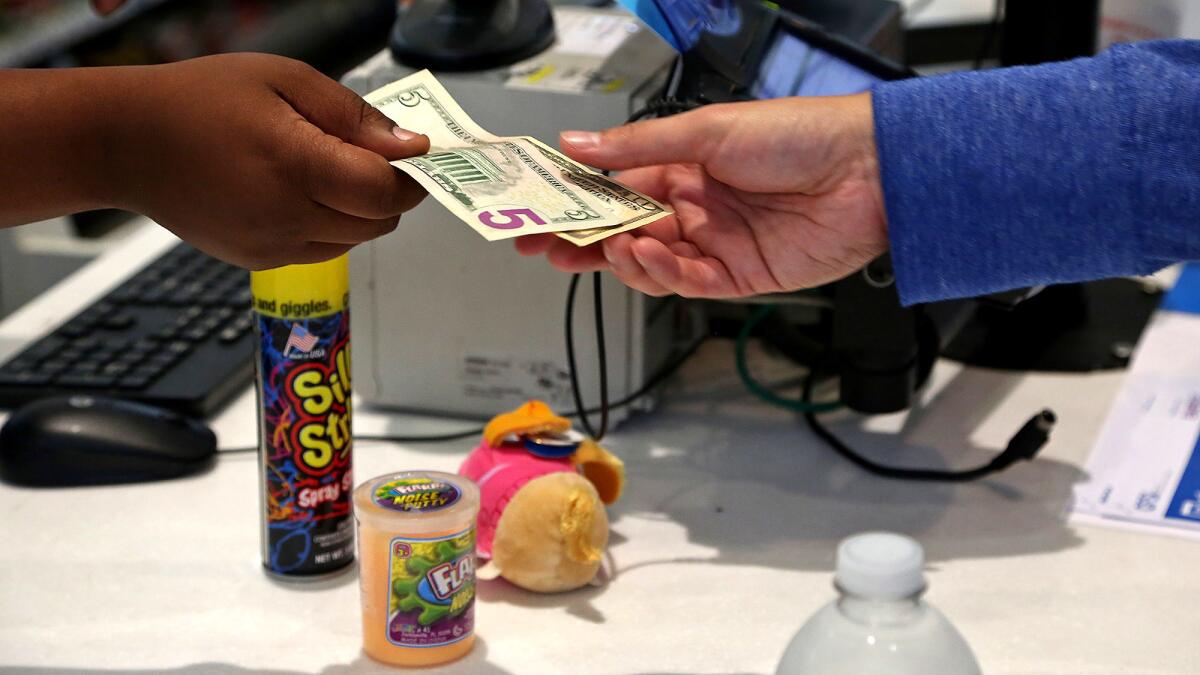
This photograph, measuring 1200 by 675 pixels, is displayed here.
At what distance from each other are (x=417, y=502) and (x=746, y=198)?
33 cm

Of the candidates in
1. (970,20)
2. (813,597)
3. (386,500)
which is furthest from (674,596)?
(970,20)

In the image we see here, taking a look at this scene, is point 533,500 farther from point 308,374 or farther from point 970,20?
point 970,20

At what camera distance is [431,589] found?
775mm

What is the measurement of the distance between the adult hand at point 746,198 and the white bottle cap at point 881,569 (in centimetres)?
31

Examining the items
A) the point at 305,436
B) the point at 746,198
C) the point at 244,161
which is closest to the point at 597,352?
the point at 746,198

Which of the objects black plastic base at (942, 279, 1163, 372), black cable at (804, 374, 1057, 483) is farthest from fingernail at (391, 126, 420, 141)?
black plastic base at (942, 279, 1163, 372)

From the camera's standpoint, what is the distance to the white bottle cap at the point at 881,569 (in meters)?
0.58

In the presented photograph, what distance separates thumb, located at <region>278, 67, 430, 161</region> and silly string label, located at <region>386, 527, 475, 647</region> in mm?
215

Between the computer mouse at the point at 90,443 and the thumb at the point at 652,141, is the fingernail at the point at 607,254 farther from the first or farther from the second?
the computer mouse at the point at 90,443

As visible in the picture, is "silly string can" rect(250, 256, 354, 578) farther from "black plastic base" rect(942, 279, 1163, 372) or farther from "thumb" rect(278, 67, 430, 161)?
"black plastic base" rect(942, 279, 1163, 372)

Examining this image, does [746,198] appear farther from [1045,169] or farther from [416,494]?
[416,494]

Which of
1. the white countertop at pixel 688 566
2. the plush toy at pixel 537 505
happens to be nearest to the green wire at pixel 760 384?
the white countertop at pixel 688 566

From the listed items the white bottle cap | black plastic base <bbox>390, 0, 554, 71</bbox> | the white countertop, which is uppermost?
black plastic base <bbox>390, 0, 554, 71</bbox>

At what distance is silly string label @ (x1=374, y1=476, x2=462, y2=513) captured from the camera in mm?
775
